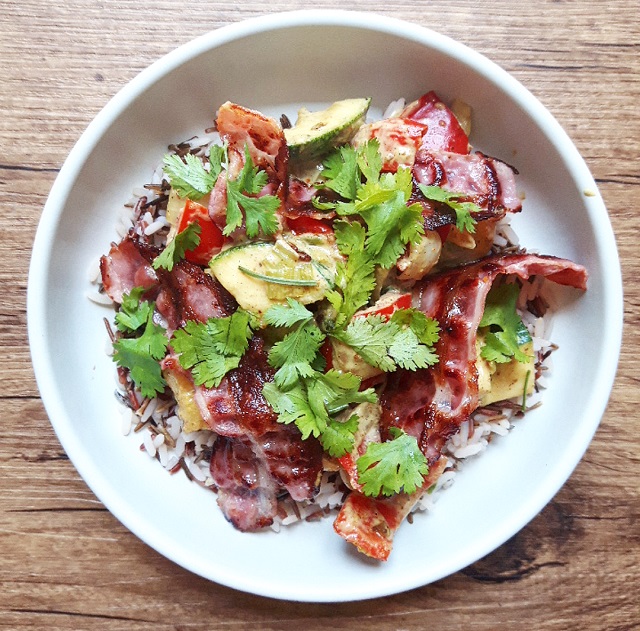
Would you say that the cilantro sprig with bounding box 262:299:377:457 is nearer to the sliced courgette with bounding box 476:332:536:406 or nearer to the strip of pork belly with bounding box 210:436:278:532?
the strip of pork belly with bounding box 210:436:278:532

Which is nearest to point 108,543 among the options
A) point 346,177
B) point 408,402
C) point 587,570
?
point 408,402

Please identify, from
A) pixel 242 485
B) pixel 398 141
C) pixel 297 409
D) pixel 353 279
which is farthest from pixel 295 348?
pixel 398 141

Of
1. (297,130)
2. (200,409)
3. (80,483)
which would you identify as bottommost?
(80,483)

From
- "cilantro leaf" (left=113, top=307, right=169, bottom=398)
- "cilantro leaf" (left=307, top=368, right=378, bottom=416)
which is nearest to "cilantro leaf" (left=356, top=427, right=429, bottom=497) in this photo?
"cilantro leaf" (left=307, top=368, right=378, bottom=416)

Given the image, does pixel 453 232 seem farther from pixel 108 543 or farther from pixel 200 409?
pixel 108 543

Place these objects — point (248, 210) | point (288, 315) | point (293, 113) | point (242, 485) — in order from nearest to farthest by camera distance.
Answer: point (288, 315) → point (248, 210) → point (242, 485) → point (293, 113)

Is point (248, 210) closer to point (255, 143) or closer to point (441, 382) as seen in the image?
point (255, 143)

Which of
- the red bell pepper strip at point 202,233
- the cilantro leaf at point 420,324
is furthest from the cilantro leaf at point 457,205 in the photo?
the red bell pepper strip at point 202,233
